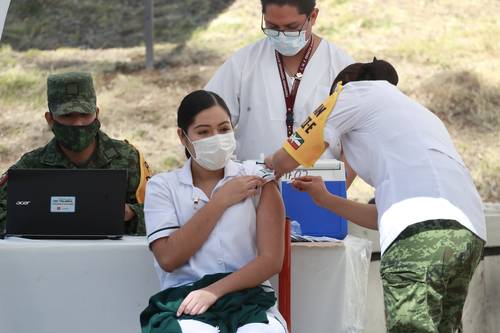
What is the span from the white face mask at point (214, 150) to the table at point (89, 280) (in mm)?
472

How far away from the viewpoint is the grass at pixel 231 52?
879 cm

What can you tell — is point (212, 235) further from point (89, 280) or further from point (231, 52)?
point (231, 52)

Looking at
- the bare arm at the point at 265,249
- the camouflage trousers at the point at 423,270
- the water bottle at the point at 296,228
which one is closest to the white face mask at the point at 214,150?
the bare arm at the point at 265,249

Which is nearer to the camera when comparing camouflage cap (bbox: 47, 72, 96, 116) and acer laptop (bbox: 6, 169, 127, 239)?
acer laptop (bbox: 6, 169, 127, 239)

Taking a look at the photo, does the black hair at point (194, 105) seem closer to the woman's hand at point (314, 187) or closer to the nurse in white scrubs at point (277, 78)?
the woman's hand at point (314, 187)

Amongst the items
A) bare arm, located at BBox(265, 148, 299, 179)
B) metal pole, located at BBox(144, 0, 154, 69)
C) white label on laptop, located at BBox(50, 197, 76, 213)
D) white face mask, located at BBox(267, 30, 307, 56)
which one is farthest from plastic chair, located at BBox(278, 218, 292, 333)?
metal pole, located at BBox(144, 0, 154, 69)

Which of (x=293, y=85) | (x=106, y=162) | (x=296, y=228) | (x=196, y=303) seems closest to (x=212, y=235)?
(x=196, y=303)

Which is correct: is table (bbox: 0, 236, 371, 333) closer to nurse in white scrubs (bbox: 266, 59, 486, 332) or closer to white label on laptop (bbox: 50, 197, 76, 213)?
Result: white label on laptop (bbox: 50, 197, 76, 213)

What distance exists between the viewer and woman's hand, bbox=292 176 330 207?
3.92 m

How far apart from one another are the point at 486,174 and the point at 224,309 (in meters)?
5.19

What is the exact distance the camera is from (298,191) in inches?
168

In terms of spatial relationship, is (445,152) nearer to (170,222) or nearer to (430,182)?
(430,182)

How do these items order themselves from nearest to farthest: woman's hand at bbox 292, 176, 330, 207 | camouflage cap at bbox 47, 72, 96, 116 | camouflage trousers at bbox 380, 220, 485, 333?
camouflage trousers at bbox 380, 220, 485, 333 → woman's hand at bbox 292, 176, 330, 207 → camouflage cap at bbox 47, 72, 96, 116

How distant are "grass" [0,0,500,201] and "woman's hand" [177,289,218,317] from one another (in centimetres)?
438
